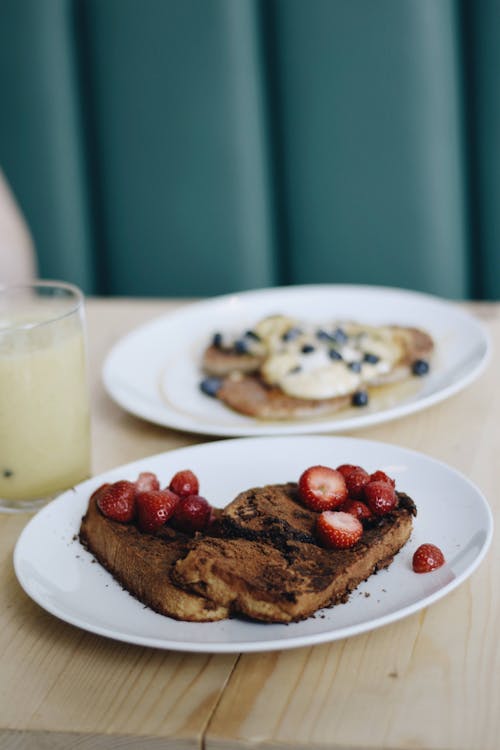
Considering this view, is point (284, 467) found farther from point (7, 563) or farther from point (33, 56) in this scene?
point (33, 56)

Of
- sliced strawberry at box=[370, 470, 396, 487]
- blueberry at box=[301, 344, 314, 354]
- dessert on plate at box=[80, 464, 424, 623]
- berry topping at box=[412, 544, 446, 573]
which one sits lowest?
blueberry at box=[301, 344, 314, 354]

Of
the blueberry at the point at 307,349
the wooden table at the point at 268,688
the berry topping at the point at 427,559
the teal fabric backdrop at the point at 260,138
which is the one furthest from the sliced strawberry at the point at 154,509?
the teal fabric backdrop at the point at 260,138

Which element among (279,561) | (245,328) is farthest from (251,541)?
(245,328)

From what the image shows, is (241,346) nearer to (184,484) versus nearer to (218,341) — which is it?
(218,341)

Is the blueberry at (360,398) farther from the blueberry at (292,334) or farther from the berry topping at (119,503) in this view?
the berry topping at (119,503)

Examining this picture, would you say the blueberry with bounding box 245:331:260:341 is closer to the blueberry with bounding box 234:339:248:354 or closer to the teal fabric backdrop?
the blueberry with bounding box 234:339:248:354

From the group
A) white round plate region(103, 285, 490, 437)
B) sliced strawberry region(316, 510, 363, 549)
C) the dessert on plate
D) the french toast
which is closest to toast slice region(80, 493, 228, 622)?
the dessert on plate

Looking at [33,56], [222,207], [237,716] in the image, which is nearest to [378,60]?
[222,207]

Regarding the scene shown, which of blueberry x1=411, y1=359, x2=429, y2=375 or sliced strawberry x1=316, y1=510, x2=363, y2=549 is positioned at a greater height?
sliced strawberry x1=316, y1=510, x2=363, y2=549
